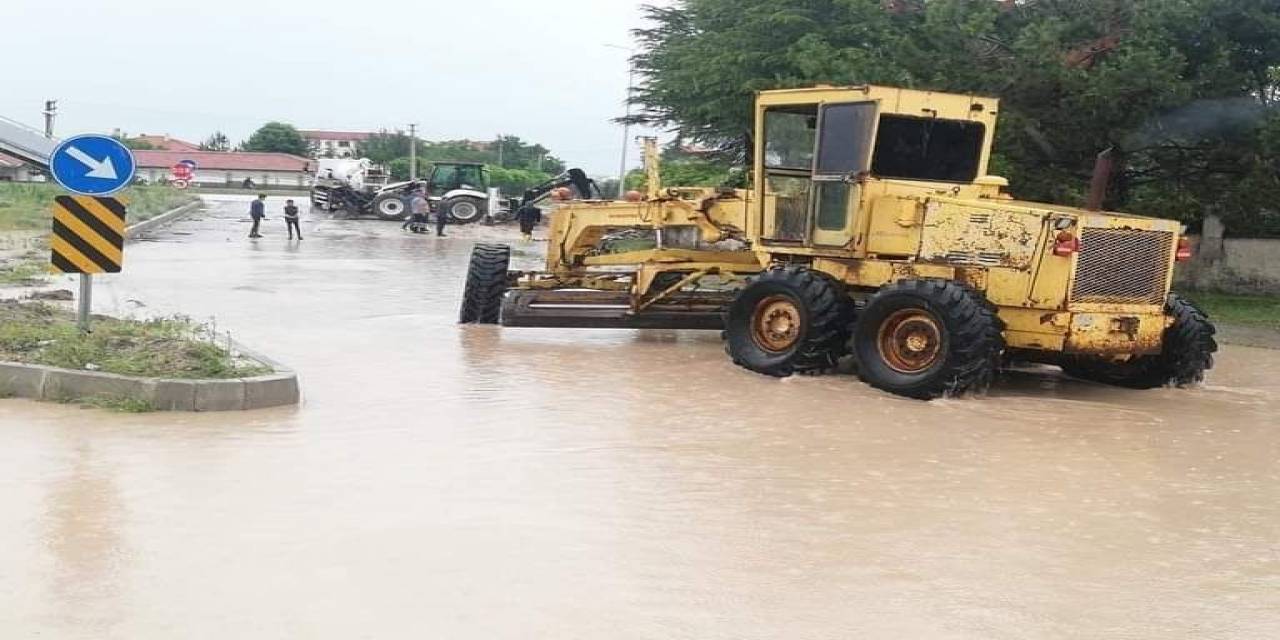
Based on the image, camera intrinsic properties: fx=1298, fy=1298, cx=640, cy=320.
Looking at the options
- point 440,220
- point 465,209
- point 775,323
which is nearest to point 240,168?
point 465,209

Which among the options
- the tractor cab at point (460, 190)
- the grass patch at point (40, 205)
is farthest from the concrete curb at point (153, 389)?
the tractor cab at point (460, 190)

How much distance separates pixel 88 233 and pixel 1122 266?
8.34 meters

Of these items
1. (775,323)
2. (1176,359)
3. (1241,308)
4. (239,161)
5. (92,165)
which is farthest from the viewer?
(239,161)

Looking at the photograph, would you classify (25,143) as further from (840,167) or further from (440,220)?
(840,167)

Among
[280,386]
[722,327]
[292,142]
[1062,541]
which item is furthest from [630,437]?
[292,142]

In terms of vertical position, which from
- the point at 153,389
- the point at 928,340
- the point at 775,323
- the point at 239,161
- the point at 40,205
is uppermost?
the point at 928,340

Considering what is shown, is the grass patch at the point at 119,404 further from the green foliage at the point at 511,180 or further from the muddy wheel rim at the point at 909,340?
the green foliage at the point at 511,180

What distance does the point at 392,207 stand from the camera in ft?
146

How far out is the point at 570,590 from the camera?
530 centimetres

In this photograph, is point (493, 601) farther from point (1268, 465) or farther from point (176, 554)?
point (1268, 465)

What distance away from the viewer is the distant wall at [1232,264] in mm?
23562

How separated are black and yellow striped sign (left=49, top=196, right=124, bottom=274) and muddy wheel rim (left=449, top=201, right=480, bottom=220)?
106 ft

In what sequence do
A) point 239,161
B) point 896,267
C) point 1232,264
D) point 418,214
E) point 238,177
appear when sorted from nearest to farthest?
point 896,267
point 1232,264
point 418,214
point 238,177
point 239,161

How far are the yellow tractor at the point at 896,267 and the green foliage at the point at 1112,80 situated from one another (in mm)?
5766
